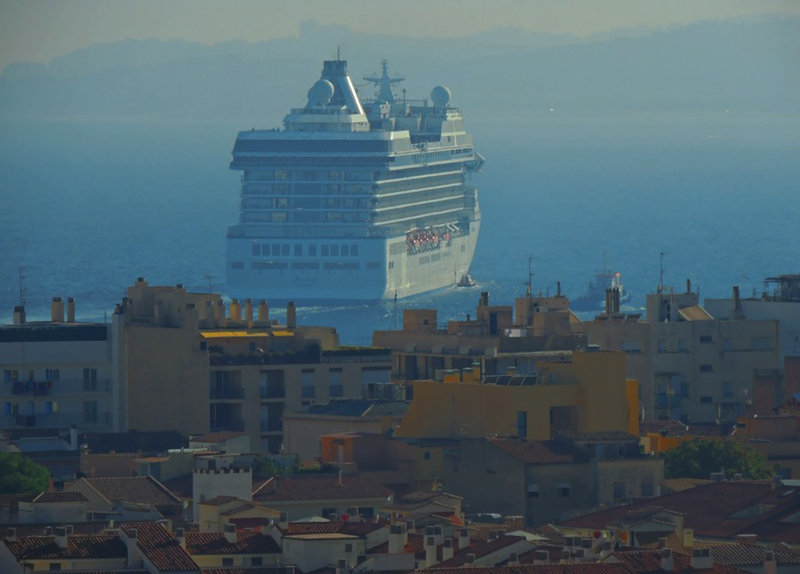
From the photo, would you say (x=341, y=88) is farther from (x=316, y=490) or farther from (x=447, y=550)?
(x=447, y=550)

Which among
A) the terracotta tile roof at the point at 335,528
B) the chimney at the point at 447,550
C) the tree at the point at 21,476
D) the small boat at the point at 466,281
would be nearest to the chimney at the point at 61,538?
the terracotta tile roof at the point at 335,528

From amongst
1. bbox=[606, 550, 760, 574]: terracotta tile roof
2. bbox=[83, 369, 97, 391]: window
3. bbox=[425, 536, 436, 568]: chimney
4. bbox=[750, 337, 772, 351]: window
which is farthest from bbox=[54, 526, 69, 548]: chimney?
bbox=[750, 337, 772, 351]: window

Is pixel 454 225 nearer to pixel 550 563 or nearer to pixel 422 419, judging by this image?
pixel 422 419

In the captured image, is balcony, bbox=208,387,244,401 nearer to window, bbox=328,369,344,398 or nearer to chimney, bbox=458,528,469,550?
window, bbox=328,369,344,398

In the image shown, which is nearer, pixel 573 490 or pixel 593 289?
pixel 573 490

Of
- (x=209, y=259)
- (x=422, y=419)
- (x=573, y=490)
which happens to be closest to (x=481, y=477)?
(x=573, y=490)

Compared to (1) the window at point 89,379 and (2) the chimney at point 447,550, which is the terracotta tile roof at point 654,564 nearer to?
(2) the chimney at point 447,550
